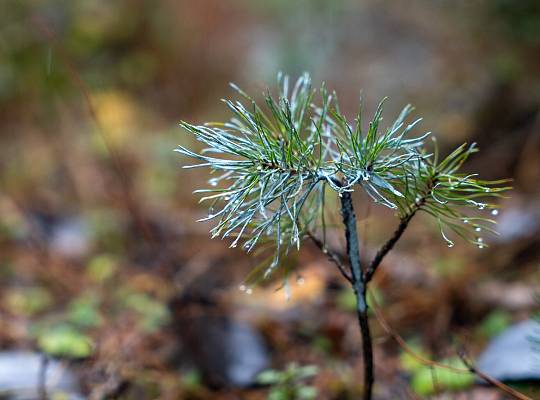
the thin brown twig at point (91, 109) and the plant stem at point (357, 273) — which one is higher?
the thin brown twig at point (91, 109)

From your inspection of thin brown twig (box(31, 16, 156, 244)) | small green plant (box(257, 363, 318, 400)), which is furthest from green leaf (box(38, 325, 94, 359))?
small green plant (box(257, 363, 318, 400))

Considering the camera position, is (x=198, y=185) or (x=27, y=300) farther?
(x=198, y=185)

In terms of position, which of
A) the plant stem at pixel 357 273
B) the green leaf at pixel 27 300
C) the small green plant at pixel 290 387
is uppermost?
the green leaf at pixel 27 300

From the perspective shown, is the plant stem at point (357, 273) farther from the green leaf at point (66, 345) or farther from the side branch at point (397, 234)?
the green leaf at point (66, 345)

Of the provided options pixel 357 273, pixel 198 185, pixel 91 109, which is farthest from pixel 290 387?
pixel 198 185

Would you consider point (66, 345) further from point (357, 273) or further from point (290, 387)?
point (357, 273)

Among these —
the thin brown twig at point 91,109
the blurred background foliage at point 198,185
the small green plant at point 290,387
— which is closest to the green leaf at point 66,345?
the blurred background foliage at point 198,185

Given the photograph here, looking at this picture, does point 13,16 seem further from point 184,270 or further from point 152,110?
point 184,270

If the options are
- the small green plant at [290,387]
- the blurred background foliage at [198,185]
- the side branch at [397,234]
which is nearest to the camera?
the side branch at [397,234]

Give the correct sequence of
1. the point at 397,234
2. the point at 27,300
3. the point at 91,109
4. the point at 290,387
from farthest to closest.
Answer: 1. the point at 27,300
2. the point at 91,109
3. the point at 290,387
4. the point at 397,234
